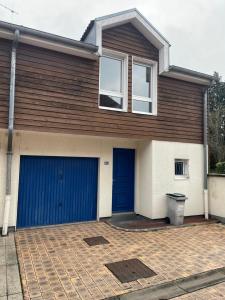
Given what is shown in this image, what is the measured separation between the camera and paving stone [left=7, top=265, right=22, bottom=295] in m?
3.80

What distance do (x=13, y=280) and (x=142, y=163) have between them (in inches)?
237

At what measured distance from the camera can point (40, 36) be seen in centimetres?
661

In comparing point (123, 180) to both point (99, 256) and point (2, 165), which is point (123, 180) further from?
point (2, 165)

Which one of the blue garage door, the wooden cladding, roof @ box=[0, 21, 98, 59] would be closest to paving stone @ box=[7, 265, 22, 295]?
the blue garage door

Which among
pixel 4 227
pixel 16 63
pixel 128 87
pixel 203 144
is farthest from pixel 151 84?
pixel 4 227

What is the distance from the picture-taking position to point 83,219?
8.34 meters

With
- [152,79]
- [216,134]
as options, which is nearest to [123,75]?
[152,79]

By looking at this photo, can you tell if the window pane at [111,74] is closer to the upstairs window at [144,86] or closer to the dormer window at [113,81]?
the dormer window at [113,81]

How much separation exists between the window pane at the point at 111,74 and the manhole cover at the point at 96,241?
4697 mm

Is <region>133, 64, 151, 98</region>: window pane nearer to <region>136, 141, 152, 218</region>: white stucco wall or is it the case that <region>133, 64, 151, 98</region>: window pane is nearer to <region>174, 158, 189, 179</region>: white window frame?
<region>136, 141, 152, 218</region>: white stucco wall

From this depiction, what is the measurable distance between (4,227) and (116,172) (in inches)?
165

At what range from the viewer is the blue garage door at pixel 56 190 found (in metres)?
7.53

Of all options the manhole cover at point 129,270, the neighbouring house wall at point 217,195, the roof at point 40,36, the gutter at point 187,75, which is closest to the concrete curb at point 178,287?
the manhole cover at point 129,270

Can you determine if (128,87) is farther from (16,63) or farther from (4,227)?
(4,227)
